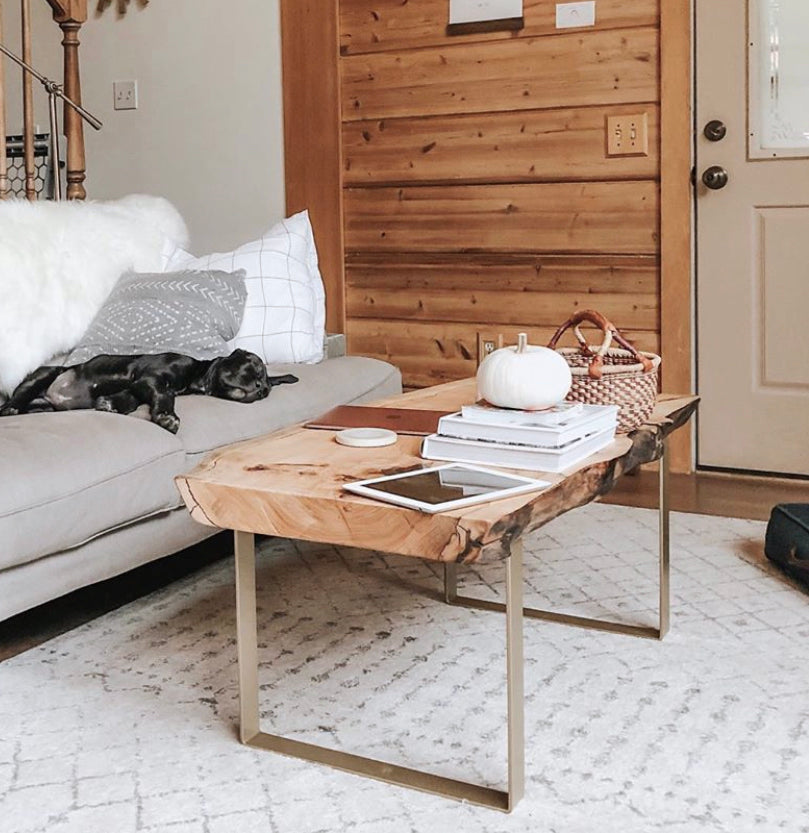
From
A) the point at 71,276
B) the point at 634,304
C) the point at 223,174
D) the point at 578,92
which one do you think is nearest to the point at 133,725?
the point at 71,276

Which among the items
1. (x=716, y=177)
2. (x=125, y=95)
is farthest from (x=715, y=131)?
(x=125, y=95)

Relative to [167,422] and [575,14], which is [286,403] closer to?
[167,422]

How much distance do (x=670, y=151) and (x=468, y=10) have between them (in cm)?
85

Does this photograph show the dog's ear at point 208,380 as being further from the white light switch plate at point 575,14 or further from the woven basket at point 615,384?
the white light switch plate at point 575,14

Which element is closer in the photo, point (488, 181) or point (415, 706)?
Answer: point (415, 706)

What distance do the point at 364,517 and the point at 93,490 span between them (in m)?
0.82

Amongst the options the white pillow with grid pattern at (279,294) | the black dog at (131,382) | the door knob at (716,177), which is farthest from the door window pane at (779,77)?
the black dog at (131,382)

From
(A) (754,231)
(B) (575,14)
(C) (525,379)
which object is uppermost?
(B) (575,14)

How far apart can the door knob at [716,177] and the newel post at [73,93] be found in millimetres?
1955

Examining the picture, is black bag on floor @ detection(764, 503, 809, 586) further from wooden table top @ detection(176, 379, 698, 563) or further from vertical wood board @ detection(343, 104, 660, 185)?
vertical wood board @ detection(343, 104, 660, 185)

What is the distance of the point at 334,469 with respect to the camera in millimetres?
1778

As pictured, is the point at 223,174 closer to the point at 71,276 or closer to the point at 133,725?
the point at 71,276

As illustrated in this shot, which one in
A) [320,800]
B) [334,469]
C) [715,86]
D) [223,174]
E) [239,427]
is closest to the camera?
[320,800]

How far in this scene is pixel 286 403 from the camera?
109 inches
